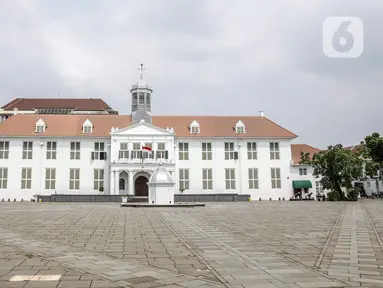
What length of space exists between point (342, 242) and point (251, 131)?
149ft

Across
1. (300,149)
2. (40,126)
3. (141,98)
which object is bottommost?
(300,149)

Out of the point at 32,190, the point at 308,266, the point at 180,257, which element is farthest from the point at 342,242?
the point at 32,190

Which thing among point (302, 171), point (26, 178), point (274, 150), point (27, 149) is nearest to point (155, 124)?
point (274, 150)

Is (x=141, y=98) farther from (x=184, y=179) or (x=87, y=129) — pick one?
(x=184, y=179)

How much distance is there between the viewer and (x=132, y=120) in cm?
5603

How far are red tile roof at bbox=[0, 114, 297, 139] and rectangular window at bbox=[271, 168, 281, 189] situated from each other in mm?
4756

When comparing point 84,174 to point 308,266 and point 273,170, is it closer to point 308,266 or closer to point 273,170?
point 273,170

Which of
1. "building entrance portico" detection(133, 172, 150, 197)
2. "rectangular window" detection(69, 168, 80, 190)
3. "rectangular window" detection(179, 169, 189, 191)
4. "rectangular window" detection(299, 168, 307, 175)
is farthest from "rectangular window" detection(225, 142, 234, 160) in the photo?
"rectangular window" detection(69, 168, 80, 190)

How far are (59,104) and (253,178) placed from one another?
49.7m

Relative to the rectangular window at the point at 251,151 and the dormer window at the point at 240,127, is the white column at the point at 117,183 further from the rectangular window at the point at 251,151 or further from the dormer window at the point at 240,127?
the rectangular window at the point at 251,151

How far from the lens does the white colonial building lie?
51094 millimetres

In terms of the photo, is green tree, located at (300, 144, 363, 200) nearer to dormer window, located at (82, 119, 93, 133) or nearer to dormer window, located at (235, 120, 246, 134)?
dormer window, located at (235, 120, 246, 134)

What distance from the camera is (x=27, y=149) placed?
170 ft

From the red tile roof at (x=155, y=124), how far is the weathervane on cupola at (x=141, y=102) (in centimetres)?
135
